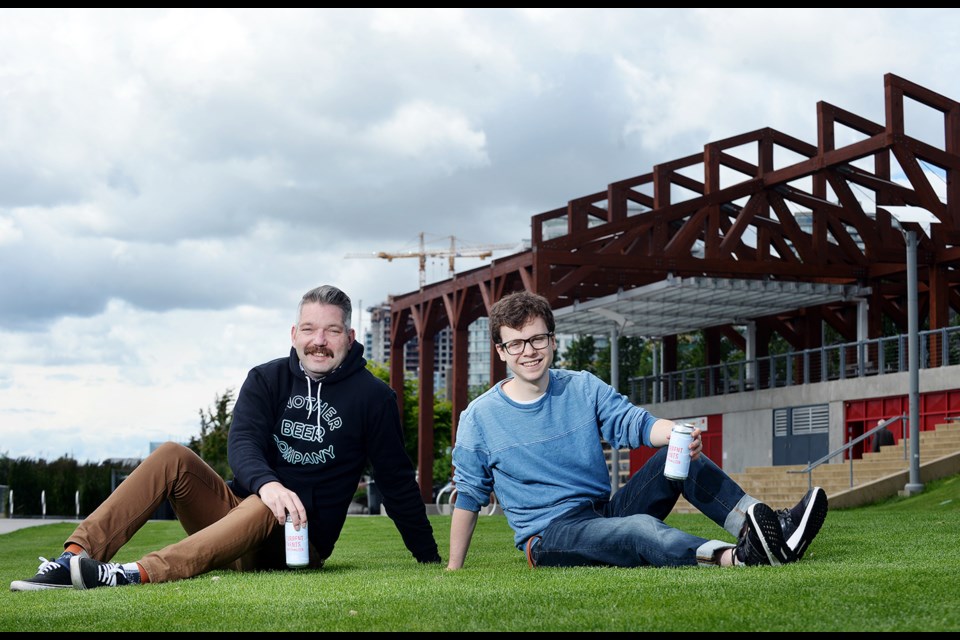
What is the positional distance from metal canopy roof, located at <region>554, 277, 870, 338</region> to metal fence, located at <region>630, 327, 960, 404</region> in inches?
61.4

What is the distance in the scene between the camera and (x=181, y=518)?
5.70 m

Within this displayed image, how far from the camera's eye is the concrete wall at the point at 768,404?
31047 mm

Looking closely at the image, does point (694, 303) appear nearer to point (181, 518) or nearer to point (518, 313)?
point (518, 313)

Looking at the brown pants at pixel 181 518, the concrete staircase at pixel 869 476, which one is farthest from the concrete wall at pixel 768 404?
the brown pants at pixel 181 518

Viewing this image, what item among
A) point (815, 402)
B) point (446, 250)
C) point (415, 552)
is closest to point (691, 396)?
point (815, 402)

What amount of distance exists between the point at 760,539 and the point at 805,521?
0.33 m

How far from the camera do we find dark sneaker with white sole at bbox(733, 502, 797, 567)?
4.85 metres

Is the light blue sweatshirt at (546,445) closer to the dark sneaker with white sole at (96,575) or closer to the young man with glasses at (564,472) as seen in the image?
the young man with glasses at (564,472)

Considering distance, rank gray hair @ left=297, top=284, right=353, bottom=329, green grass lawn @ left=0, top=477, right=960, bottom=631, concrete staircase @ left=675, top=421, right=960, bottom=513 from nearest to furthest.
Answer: green grass lawn @ left=0, top=477, right=960, bottom=631, gray hair @ left=297, top=284, right=353, bottom=329, concrete staircase @ left=675, top=421, right=960, bottom=513

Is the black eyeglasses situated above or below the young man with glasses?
above

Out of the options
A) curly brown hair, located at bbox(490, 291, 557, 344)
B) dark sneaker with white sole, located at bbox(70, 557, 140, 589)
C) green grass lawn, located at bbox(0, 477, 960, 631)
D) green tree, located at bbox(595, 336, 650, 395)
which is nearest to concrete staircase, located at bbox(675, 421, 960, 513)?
curly brown hair, located at bbox(490, 291, 557, 344)

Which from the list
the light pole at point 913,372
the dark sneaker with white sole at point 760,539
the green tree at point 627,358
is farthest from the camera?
the green tree at point 627,358

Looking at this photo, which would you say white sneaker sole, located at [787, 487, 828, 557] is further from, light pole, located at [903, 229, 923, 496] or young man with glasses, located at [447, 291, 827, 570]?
light pole, located at [903, 229, 923, 496]

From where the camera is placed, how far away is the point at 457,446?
5539mm
